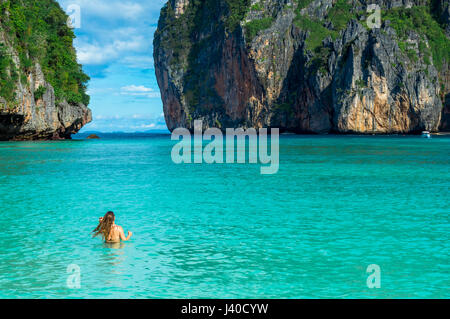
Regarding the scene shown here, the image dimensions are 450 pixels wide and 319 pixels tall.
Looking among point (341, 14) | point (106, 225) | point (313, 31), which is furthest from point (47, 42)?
point (341, 14)

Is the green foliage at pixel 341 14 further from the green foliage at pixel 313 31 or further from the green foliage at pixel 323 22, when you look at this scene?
the green foliage at pixel 313 31

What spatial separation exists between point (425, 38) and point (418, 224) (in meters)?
117

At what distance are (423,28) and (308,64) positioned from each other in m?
31.8

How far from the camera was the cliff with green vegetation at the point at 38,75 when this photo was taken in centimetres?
5566

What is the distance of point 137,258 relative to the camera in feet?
35.4

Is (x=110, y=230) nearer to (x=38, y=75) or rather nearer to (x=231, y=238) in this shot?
(x=231, y=238)

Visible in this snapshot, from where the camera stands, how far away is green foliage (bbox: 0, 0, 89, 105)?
197 feet

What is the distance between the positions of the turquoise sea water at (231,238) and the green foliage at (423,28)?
4040 inches

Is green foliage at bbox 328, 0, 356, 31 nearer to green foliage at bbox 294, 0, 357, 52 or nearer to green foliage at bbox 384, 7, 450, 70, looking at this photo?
green foliage at bbox 294, 0, 357, 52

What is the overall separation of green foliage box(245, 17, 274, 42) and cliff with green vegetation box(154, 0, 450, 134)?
0.93ft

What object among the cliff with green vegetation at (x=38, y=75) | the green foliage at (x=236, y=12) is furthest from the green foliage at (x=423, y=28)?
the cliff with green vegetation at (x=38, y=75)

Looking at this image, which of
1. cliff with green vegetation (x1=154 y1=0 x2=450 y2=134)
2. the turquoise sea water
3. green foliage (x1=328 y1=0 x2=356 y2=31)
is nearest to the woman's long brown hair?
the turquoise sea water

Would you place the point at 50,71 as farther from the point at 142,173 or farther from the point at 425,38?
the point at 425,38

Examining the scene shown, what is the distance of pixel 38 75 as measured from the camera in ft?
218
